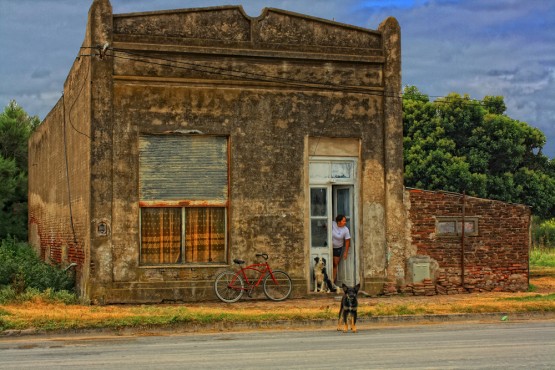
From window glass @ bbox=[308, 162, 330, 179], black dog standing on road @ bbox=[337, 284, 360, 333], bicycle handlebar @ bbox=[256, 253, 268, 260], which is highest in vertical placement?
window glass @ bbox=[308, 162, 330, 179]

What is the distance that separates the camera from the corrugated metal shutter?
1853 cm

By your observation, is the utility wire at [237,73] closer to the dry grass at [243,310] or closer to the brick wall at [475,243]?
the brick wall at [475,243]

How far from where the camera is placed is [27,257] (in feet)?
76.5

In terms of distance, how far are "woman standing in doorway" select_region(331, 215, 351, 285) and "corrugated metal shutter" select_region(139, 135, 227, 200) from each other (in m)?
2.86

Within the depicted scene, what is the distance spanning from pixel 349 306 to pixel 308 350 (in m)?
2.36

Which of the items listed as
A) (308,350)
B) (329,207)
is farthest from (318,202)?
(308,350)

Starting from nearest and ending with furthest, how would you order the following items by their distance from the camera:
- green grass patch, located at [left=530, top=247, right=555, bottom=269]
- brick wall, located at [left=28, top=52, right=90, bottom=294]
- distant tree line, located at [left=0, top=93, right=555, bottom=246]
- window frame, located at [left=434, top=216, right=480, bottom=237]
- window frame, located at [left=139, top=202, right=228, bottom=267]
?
window frame, located at [left=139, top=202, right=228, bottom=267], brick wall, located at [left=28, top=52, right=90, bottom=294], window frame, located at [left=434, top=216, right=480, bottom=237], green grass patch, located at [left=530, top=247, right=555, bottom=269], distant tree line, located at [left=0, top=93, right=555, bottom=246]

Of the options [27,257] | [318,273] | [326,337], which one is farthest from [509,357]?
[27,257]

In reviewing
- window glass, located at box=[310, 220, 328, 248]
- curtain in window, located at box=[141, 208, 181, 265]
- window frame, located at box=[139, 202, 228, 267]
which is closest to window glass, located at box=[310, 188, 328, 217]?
window glass, located at box=[310, 220, 328, 248]

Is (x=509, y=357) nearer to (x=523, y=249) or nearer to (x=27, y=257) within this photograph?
(x=523, y=249)

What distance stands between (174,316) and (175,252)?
12.3ft

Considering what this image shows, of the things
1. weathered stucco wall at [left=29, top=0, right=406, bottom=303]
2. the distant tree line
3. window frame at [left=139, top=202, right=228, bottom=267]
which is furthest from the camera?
the distant tree line

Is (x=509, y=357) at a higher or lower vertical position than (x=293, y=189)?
lower

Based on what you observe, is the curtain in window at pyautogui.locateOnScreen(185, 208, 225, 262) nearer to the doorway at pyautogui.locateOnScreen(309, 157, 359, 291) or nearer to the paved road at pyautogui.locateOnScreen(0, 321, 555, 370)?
the doorway at pyautogui.locateOnScreen(309, 157, 359, 291)
